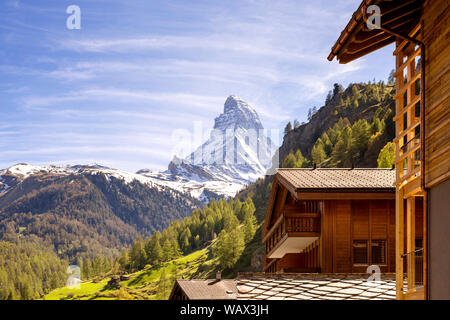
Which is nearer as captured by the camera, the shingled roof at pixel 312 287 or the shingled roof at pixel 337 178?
the shingled roof at pixel 312 287

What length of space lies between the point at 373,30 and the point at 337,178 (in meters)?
18.1

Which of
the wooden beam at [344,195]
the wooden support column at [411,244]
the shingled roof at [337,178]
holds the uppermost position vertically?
the shingled roof at [337,178]

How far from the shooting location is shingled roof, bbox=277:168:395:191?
30.2 meters

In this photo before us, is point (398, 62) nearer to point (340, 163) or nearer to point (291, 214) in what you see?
point (291, 214)

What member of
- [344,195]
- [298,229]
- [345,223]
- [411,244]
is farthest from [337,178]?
[411,244]

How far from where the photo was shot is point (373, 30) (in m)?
14.3

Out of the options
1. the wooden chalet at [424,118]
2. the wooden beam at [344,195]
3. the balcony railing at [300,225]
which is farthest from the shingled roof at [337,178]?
the wooden chalet at [424,118]

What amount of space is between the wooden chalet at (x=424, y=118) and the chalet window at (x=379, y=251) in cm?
1614

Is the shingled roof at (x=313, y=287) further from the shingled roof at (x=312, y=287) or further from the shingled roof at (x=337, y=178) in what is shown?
the shingled roof at (x=337, y=178)

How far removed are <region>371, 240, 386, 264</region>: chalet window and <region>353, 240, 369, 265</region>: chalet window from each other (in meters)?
0.34

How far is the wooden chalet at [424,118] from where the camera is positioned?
455 inches

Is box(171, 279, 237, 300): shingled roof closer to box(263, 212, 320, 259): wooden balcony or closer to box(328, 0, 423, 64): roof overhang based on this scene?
box(263, 212, 320, 259): wooden balcony

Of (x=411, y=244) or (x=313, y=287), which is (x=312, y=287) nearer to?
(x=313, y=287)

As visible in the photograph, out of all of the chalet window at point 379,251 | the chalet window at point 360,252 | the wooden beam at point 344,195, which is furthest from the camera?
the chalet window at point 379,251
